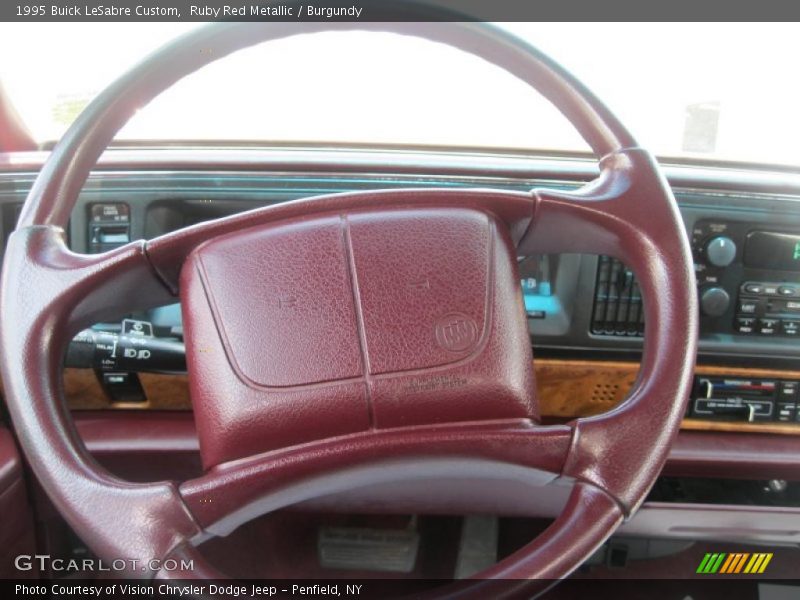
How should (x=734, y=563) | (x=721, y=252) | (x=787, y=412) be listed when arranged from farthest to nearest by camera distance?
(x=734, y=563), (x=787, y=412), (x=721, y=252)

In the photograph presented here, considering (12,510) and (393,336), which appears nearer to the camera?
(393,336)

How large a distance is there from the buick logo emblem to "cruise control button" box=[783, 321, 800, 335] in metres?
0.90

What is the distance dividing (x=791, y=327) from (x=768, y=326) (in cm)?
5

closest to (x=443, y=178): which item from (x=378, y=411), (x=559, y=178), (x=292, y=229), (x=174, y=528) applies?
(x=559, y=178)

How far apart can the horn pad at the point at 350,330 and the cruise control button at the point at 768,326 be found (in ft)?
2.54

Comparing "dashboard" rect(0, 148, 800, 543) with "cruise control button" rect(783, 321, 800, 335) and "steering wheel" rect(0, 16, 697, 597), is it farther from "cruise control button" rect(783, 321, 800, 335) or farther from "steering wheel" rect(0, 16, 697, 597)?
"steering wheel" rect(0, 16, 697, 597)

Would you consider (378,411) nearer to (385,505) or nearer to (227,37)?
(227,37)

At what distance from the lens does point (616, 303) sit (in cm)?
149

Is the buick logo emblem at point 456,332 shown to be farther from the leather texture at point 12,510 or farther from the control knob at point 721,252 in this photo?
the leather texture at point 12,510

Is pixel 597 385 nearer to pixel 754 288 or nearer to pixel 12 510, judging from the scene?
pixel 754 288

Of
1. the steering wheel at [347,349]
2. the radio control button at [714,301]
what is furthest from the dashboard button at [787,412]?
the steering wheel at [347,349]

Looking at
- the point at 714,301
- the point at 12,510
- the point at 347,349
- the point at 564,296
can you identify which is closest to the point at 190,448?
the point at 12,510

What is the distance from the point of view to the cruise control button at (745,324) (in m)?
1.49

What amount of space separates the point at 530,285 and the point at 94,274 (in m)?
0.93
